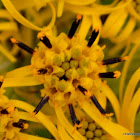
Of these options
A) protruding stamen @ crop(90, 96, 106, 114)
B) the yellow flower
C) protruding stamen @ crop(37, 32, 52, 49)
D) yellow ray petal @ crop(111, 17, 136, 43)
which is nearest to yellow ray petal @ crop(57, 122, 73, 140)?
the yellow flower

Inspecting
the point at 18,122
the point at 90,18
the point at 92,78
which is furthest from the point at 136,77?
the point at 18,122

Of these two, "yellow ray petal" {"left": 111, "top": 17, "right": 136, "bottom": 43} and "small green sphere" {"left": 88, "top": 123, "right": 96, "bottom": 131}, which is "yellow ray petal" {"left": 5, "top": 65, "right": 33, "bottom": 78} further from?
"yellow ray petal" {"left": 111, "top": 17, "right": 136, "bottom": 43}

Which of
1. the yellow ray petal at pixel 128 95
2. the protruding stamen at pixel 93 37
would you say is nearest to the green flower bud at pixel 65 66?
the protruding stamen at pixel 93 37

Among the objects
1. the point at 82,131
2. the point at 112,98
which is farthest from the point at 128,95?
the point at 82,131

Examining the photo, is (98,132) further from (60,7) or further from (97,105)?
(60,7)

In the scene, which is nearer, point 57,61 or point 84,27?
point 57,61

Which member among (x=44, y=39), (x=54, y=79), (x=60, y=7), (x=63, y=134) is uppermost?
(x=60, y=7)

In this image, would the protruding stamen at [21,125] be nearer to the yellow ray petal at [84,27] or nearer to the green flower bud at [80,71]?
the green flower bud at [80,71]
